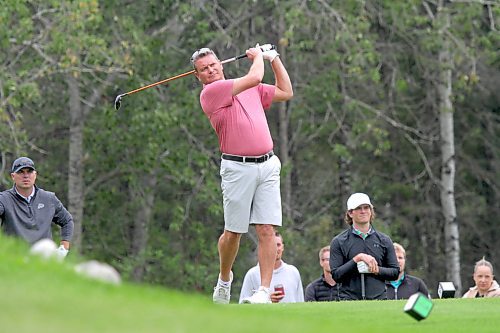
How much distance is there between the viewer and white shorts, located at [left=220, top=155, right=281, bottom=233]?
1132 cm

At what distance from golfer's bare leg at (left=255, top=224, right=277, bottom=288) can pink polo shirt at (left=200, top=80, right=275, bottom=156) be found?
60 cm

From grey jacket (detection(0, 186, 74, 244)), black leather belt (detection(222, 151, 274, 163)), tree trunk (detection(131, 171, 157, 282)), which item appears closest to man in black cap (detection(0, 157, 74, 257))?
grey jacket (detection(0, 186, 74, 244))

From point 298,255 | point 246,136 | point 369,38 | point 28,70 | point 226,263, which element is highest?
point 369,38

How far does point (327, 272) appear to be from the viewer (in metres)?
14.2

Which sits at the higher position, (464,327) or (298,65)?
(298,65)

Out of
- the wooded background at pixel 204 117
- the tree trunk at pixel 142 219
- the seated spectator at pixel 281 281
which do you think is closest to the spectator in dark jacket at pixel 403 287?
the seated spectator at pixel 281 281

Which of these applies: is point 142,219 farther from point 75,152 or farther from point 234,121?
point 234,121

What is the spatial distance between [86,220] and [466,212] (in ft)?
31.5

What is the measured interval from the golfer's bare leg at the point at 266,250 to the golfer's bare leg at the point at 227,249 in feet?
0.63

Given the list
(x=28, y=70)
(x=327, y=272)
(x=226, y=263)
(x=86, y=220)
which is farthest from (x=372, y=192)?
(x=226, y=263)

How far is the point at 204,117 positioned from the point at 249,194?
57.3ft

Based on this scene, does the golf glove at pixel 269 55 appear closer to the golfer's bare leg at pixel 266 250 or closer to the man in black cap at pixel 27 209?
the golfer's bare leg at pixel 266 250

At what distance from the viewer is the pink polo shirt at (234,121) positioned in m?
11.3

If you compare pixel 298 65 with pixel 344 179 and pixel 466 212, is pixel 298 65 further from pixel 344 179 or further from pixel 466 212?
pixel 466 212
